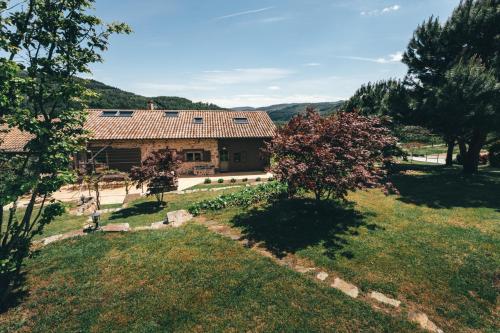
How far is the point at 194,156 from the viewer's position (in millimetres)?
22969

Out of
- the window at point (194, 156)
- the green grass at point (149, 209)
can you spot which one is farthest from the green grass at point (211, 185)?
the window at point (194, 156)

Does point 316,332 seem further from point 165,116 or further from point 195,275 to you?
point 165,116

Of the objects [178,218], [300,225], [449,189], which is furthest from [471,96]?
[178,218]

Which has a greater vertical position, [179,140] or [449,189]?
[179,140]

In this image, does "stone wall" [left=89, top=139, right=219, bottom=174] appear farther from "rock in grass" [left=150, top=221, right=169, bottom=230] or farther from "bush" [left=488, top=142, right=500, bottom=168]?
"bush" [left=488, top=142, right=500, bottom=168]

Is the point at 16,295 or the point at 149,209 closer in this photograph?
the point at 16,295

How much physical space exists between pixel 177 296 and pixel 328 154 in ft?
19.3

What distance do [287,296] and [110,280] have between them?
177 inches

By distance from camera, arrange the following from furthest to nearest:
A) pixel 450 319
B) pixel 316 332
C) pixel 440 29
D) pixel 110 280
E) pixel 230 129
Result: 1. pixel 230 129
2. pixel 440 29
3. pixel 110 280
4. pixel 450 319
5. pixel 316 332

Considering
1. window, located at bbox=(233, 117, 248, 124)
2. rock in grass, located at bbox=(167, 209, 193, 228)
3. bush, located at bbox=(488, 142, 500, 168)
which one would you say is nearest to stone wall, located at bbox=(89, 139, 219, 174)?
window, located at bbox=(233, 117, 248, 124)

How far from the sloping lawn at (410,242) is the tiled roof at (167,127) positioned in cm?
1293

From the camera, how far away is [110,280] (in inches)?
260

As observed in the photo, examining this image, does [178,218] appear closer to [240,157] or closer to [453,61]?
[240,157]

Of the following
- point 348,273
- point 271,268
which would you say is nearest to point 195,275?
point 271,268
